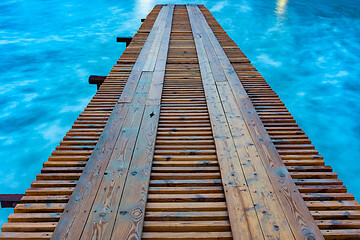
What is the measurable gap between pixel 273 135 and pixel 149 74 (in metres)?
1.58

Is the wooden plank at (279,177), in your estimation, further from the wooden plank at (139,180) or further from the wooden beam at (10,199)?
the wooden beam at (10,199)

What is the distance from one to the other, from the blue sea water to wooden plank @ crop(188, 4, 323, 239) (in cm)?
354

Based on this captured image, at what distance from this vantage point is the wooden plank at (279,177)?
4.83 feet

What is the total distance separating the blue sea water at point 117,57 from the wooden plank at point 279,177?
11.6ft

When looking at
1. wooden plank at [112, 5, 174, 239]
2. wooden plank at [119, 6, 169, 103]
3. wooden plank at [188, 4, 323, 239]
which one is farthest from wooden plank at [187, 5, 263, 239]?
wooden plank at [119, 6, 169, 103]

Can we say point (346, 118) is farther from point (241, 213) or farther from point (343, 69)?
point (241, 213)

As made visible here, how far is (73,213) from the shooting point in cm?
152

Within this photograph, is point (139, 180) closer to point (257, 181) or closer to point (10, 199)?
point (257, 181)

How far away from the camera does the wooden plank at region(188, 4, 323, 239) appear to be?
1474 millimetres

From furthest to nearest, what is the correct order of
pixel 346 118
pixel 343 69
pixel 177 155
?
pixel 343 69 < pixel 346 118 < pixel 177 155

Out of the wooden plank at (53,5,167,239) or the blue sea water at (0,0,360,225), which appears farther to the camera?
the blue sea water at (0,0,360,225)

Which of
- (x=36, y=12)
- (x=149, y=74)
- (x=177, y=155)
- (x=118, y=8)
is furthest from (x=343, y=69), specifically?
(x=36, y=12)

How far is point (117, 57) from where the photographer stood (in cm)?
972

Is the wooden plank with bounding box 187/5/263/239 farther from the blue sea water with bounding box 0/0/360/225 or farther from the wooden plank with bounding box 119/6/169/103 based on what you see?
the blue sea water with bounding box 0/0/360/225
